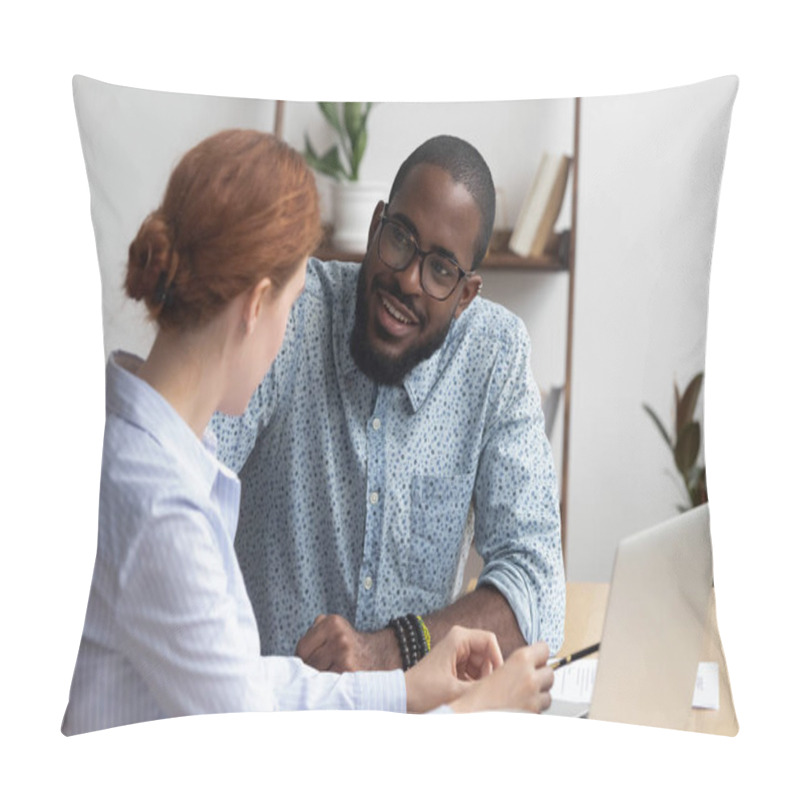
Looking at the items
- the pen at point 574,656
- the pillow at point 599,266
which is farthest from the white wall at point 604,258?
the pen at point 574,656

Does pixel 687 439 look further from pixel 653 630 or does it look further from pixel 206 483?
pixel 206 483

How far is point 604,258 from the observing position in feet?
6.37

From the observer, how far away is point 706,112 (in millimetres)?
1984

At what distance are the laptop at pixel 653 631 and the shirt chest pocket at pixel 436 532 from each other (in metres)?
0.24

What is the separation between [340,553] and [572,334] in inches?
18.9

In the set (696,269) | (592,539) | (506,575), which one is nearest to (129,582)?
(506,575)

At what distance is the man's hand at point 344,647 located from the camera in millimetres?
1929

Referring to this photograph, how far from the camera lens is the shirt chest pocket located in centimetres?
195

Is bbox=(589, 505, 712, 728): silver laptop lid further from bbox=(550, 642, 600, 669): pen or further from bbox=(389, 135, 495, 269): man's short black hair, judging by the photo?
bbox=(389, 135, 495, 269): man's short black hair

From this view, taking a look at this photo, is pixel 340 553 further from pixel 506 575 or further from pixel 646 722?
pixel 646 722

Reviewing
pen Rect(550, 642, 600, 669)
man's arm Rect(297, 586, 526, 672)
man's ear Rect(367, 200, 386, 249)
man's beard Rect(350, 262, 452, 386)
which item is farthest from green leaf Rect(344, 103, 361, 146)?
pen Rect(550, 642, 600, 669)

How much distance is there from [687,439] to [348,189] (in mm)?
639

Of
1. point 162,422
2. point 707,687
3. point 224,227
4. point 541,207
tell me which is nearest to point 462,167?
point 541,207

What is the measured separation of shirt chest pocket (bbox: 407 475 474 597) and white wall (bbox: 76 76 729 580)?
17cm
